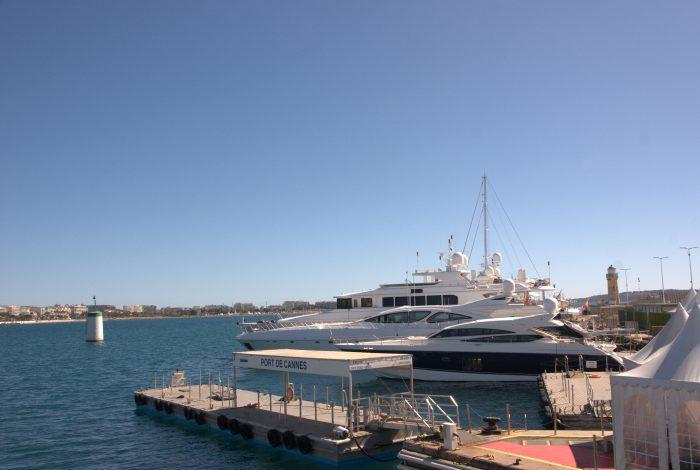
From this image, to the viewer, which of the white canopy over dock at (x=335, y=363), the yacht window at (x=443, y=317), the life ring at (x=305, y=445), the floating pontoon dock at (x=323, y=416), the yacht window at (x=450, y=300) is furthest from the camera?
the yacht window at (x=450, y=300)

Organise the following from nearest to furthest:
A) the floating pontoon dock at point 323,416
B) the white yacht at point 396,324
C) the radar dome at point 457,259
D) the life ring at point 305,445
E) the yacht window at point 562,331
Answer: the floating pontoon dock at point 323,416 → the life ring at point 305,445 → the yacht window at point 562,331 → the white yacht at point 396,324 → the radar dome at point 457,259

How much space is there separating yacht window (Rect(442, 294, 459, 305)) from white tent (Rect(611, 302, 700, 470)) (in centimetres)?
2805

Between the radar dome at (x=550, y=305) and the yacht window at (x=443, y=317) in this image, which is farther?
the yacht window at (x=443, y=317)

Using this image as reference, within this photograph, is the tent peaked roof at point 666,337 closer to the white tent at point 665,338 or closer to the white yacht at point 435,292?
the white tent at point 665,338

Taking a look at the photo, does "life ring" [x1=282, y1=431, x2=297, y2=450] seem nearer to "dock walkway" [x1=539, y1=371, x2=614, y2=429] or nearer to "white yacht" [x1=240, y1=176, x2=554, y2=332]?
"dock walkway" [x1=539, y1=371, x2=614, y2=429]

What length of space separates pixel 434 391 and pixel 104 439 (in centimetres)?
1489

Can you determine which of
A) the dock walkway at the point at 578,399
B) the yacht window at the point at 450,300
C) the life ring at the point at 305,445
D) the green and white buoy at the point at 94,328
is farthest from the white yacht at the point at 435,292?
the green and white buoy at the point at 94,328

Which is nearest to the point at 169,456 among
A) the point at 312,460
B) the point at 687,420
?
the point at 312,460

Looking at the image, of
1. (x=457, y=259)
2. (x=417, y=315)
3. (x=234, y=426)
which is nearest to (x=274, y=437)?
(x=234, y=426)

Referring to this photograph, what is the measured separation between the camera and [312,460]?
1703cm

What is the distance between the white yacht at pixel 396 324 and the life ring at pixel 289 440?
58.7ft

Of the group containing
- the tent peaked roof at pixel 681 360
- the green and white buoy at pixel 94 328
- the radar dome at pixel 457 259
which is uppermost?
the radar dome at pixel 457 259

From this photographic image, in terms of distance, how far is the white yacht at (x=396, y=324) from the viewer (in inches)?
1324

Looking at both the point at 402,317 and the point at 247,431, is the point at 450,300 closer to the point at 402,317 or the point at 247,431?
the point at 402,317
